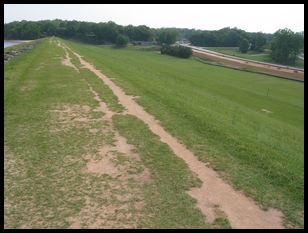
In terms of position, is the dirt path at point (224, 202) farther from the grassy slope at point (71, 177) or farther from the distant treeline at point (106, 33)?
the distant treeline at point (106, 33)

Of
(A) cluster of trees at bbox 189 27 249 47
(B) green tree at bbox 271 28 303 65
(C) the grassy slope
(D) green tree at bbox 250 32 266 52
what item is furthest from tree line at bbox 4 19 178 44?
(C) the grassy slope

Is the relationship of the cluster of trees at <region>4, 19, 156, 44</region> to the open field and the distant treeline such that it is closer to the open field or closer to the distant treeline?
the distant treeline

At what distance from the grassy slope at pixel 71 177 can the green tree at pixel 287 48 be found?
8702 cm

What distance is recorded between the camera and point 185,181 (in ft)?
27.5

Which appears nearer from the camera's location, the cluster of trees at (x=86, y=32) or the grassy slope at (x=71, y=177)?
the grassy slope at (x=71, y=177)

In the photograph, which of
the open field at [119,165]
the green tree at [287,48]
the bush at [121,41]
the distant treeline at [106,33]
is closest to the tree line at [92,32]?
the distant treeline at [106,33]

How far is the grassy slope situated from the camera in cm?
690

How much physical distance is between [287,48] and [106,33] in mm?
57924

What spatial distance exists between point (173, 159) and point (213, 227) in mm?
3129

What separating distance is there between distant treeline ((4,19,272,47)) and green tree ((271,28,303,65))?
30060 mm

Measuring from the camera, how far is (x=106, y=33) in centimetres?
11938

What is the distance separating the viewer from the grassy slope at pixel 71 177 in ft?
22.6

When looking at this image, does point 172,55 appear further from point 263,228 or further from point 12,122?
point 263,228

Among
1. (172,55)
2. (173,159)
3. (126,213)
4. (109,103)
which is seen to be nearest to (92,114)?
(109,103)
